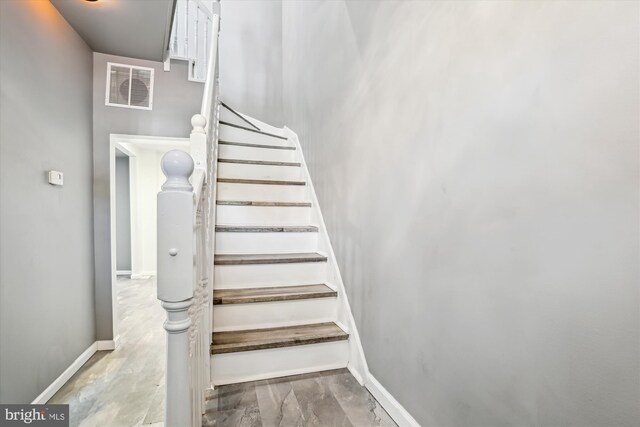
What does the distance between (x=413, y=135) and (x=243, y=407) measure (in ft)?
4.58

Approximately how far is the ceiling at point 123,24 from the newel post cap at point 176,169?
1.77 meters

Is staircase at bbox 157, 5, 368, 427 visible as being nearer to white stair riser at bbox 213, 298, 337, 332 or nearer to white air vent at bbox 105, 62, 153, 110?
white stair riser at bbox 213, 298, 337, 332

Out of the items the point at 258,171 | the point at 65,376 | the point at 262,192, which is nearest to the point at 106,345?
the point at 65,376

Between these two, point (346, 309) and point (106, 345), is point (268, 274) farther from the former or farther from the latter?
point (106, 345)

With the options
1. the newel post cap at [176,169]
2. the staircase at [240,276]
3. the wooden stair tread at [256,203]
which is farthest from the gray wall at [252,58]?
the newel post cap at [176,169]

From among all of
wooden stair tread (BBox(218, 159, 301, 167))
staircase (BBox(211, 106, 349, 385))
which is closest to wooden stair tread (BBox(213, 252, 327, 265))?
staircase (BBox(211, 106, 349, 385))

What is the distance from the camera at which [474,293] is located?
97 cm

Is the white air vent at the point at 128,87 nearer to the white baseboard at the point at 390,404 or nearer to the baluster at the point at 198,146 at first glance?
the baluster at the point at 198,146

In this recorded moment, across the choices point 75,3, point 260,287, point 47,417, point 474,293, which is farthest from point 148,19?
point 474,293

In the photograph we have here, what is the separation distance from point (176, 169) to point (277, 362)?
4.12 ft

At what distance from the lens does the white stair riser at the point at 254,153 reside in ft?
9.56

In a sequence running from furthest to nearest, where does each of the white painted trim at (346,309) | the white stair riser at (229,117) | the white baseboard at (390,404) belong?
the white stair riser at (229,117) < the white painted trim at (346,309) < the white baseboard at (390,404)

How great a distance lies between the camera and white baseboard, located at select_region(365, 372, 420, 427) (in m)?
1.29

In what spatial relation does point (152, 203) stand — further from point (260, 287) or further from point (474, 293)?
point (474, 293)
